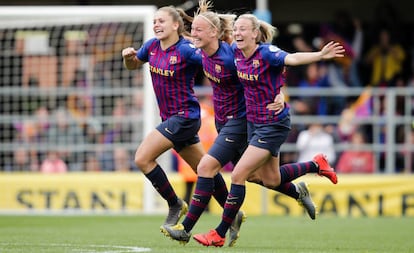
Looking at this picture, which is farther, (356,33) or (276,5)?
(276,5)

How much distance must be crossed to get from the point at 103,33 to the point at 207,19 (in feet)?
29.5

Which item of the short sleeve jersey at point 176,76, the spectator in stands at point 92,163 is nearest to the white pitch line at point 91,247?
the short sleeve jersey at point 176,76

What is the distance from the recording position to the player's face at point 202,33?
9492mm

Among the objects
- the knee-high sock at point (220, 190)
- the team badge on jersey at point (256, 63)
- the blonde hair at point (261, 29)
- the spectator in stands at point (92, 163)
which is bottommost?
the spectator in stands at point (92, 163)

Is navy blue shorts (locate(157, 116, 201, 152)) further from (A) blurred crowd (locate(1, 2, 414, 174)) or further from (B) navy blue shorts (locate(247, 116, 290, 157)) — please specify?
(A) blurred crowd (locate(1, 2, 414, 174))

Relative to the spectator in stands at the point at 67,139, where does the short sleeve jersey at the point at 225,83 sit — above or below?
above

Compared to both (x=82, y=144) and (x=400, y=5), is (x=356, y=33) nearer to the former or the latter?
(x=400, y=5)

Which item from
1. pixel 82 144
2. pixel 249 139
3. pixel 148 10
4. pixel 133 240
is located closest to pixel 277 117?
pixel 249 139

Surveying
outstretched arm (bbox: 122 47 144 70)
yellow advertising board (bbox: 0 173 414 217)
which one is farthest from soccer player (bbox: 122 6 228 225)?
yellow advertising board (bbox: 0 173 414 217)

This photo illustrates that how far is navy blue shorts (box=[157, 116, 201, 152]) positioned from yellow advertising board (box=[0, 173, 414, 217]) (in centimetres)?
678

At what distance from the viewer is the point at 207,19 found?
9.58 m

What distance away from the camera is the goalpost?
1783 cm

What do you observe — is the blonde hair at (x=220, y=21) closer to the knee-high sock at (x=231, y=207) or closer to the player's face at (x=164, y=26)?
the player's face at (x=164, y=26)

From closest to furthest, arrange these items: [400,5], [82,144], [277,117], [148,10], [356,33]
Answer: [277,117] → [148,10] → [82,144] → [356,33] → [400,5]
